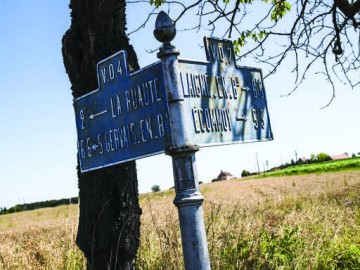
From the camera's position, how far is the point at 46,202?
56.3m

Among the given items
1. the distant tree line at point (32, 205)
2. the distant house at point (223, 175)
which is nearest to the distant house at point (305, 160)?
the distant house at point (223, 175)

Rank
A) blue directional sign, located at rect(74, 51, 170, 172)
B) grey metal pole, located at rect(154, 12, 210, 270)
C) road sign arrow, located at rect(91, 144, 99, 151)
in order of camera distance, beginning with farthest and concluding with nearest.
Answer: road sign arrow, located at rect(91, 144, 99, 151) < blue directional sign, located at rect(74, 51, 170, 172) < grey metal pole, located at rect(154, 12, 210, 270)

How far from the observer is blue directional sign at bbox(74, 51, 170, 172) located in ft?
6.23

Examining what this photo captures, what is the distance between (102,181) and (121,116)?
1109mm

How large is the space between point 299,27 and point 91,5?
14.8ft

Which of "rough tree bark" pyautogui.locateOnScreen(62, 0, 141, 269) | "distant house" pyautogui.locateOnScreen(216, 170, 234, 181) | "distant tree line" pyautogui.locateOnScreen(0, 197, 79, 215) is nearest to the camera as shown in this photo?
"rough tree bark" pyautogui.locateOnScreen(62, 0, 141, 269)

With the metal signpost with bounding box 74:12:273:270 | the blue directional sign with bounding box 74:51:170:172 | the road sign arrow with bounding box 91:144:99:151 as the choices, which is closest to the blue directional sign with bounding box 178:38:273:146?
the metal signpost with bounding box 74:12:273:270

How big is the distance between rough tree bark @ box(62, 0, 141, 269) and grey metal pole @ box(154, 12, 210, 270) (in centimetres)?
129

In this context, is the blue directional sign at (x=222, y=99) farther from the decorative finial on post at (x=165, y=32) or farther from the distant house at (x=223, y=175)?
the distant house at (x=223, y=175)

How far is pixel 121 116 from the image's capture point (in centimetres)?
206

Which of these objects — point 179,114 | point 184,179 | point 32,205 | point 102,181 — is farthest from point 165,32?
point 32,205

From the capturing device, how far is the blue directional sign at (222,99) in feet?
6.29

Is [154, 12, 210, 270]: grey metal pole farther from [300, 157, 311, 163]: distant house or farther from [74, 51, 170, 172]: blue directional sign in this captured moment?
[300, 157, 311, 163]: distant house

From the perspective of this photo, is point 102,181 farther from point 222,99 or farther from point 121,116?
point 222,99
